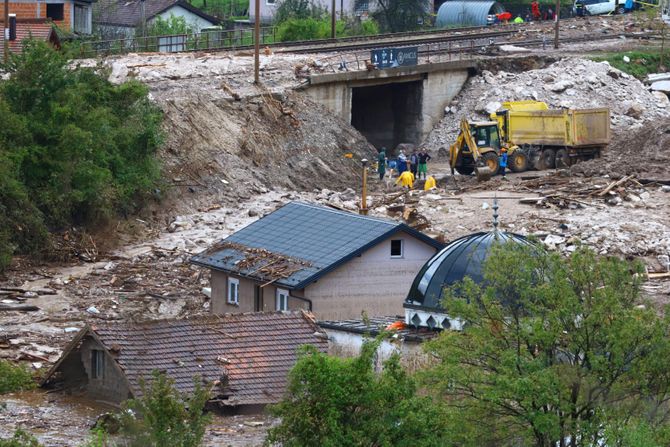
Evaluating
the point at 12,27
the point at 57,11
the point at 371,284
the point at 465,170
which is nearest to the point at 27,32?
the point at 12,27

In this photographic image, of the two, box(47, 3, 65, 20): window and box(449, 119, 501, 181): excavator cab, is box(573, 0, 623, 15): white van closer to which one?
box(47, 3, 65, 20): window

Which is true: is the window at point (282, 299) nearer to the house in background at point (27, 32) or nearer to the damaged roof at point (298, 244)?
the damaged roof at point (298, 244)

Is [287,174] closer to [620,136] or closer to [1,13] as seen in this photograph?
[620,136]

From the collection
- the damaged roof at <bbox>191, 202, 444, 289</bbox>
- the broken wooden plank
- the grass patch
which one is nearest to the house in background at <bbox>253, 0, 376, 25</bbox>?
the grass patch

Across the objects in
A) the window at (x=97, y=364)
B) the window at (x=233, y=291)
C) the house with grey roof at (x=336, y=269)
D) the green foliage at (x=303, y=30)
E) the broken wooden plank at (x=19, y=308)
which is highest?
the green foliage at (x=303, y=30)

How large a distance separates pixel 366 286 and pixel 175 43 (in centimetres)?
3869

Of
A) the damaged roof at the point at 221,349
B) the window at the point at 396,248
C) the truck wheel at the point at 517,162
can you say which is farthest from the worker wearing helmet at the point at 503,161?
the damaged roof at the point at 221,349

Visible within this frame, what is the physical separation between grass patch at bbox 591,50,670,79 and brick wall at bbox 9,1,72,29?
2497 cm

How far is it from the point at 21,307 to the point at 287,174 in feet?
58.5

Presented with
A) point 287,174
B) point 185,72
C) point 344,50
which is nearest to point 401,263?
point 287,174

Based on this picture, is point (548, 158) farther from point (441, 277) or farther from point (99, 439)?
point (99, 439)

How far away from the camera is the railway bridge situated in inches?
2485

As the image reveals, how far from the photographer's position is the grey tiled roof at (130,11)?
82.9 meters

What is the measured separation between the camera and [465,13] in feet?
294
